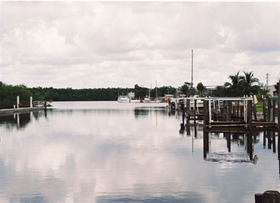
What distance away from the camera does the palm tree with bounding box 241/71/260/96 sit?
75938 millimetres

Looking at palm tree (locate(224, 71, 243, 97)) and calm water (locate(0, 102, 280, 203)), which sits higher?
palm tree (locate(224, 71, 243, 97))

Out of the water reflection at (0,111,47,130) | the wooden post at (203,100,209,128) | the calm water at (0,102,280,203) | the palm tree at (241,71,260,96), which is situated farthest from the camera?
the palm tree at (241,71,260,96)

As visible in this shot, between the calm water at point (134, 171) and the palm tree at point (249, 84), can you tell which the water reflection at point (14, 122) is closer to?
the calm water at point (134, 171)

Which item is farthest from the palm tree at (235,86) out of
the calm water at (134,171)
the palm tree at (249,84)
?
the calm water at (134,171)

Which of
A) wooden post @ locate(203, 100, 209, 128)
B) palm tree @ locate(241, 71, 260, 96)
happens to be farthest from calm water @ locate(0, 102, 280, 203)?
palm tree @ locate(241, 71, 260, 96)

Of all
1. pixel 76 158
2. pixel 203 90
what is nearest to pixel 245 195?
pixel 76 158

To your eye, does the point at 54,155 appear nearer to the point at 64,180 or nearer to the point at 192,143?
the point at 64,180

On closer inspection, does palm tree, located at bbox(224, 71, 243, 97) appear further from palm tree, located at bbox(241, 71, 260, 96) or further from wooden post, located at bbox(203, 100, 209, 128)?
wooden post, located at bbox(203, 100, 209, 128)

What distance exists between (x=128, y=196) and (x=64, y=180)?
11.8 feet

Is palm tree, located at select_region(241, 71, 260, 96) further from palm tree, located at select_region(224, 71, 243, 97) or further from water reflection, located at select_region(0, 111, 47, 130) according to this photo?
water reflection, located at select_region(0, 111, 47, 130)

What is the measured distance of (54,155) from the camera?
23578 mm

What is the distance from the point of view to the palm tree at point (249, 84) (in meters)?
75.9

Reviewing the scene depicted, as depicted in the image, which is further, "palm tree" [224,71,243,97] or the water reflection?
"palm tree" [224,71,243,97]

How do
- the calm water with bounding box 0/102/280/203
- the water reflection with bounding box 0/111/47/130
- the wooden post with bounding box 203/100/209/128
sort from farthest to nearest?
the water reflection with bounding box 0/111/47/130
the wooden post with bounding box 203/100/209/128
the calm water with bounding box 0/102/280/203
